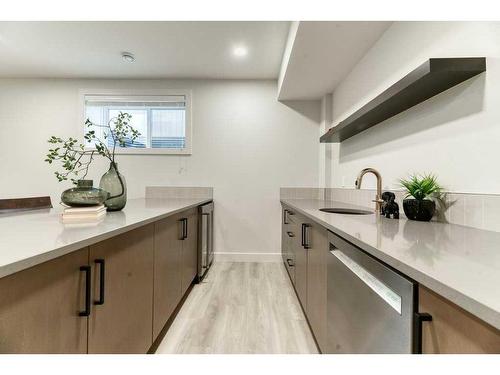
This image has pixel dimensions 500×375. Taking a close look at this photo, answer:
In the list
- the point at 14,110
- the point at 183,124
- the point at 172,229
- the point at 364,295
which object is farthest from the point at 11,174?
the point at 364,295

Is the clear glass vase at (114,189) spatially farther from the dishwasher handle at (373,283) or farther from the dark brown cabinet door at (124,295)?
the dishwasher handle at (373,283)

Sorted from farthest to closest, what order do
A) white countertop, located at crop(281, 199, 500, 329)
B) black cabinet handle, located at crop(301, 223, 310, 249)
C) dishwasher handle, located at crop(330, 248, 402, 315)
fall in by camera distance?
1. black cabinet handle, located at crop(301, 223, 310, 249)
2. dishwasher handle, located at crop(330, 248, 402, 315)
3. white countertop, located at crop(281, 199, 500, 329)

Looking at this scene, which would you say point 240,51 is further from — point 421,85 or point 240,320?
point 240,320

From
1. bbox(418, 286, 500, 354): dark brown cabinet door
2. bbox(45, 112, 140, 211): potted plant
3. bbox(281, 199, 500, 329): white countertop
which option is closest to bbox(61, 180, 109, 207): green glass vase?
bbox(45, 112, 140, 211): potted plant

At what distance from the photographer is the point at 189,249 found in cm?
222

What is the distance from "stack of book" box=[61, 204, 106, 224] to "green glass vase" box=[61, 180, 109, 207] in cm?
4

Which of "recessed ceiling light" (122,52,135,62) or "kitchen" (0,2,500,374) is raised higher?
"recessed ceiling light" (122,52,135,62)

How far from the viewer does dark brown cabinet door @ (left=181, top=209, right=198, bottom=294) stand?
204cm

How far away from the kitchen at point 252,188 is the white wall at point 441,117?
11mm

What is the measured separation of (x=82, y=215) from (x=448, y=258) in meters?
1.38

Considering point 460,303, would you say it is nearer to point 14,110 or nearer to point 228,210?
point 228,210

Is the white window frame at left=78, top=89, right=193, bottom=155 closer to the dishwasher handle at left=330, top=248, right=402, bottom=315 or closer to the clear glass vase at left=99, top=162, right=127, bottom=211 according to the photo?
the clear glass vase at left=99, top=162, right=127, bottom=211

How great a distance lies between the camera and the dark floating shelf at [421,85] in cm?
108

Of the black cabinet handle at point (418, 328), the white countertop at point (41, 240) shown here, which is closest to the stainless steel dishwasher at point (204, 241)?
the white countertop at point (41, 240)
